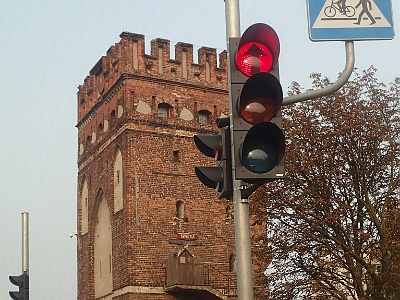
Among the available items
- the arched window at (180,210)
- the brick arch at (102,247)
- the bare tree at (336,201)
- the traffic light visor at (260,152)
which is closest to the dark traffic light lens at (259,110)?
the traffic light visor at (260,152)

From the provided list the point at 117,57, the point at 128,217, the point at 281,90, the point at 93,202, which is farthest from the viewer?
the point at 93,202

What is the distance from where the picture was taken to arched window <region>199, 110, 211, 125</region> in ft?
120

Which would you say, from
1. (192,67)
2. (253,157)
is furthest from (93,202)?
(253,157)

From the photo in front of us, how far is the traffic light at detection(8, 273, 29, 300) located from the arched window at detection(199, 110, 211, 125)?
20.8 meters

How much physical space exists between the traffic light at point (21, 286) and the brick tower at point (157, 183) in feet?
53.9

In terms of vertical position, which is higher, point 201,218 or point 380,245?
point 201,218

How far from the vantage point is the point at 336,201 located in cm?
2153

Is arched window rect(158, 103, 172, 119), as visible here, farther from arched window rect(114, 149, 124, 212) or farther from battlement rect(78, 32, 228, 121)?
arched window rect(114, 149, 124, 212)

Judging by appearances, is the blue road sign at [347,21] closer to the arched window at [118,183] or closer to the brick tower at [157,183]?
the brick tower at [157,183]

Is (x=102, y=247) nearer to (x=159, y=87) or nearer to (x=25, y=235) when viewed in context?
(x=159, y=87)

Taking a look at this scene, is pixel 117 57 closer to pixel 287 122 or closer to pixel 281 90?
pixel 287 122

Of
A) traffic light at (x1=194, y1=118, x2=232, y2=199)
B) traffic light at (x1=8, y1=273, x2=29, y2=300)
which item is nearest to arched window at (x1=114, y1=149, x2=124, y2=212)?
traffic light at (x1=8, y1=273, x2=29, y2=300)

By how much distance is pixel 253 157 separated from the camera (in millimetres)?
6305

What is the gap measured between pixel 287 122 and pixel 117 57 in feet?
51.1
